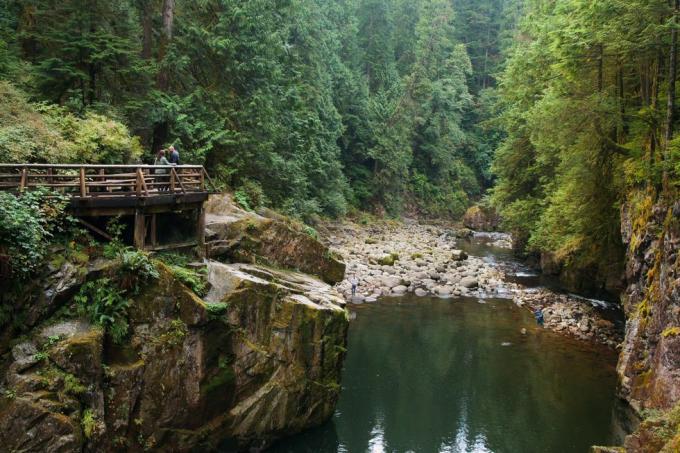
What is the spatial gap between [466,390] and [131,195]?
1424cm

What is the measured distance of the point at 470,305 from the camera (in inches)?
1220

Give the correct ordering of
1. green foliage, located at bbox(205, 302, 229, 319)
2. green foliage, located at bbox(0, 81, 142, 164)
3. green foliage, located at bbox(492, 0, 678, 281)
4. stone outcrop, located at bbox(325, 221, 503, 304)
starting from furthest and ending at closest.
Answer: stone outcrop, located at bbox(325, 221, 503, 304), green foliage, located at bbox(492, 0, 678, 281), green foliage, located at bbox(0, 81, 142, 164), green foliage, located at bbox(205, 302, 229, 319)

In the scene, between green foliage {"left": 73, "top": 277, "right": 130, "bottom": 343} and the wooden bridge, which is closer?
green foliage {"left": 73, "top": 277, "right": 130, "bottom": 343}

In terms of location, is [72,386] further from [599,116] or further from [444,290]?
[444,290]


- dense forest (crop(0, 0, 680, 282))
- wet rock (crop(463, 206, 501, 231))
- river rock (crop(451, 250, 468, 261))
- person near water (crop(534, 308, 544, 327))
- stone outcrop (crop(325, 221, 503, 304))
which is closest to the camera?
dense forest (crop(0, 0, 680, 282))

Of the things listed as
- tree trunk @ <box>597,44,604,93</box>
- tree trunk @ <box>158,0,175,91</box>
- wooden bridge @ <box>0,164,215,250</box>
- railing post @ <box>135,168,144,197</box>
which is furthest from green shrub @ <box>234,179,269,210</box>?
tree trunk @ <box>597,44,604,93</box>

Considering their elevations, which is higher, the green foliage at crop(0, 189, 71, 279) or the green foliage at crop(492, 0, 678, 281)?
the green foliage at crop(492, 0, 678, 281)

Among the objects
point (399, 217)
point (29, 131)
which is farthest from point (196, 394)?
point (399, 217)

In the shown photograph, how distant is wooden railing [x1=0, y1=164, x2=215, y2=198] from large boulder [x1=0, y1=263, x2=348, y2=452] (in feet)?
8.44

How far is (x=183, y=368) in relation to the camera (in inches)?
546

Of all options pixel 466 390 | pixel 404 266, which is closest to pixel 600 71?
pixel 466 390

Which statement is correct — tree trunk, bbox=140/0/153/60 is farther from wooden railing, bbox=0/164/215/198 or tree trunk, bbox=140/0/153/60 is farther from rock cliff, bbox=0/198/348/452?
rock cliff, bbox=0/198/348/452

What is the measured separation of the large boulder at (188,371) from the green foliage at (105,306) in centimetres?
23

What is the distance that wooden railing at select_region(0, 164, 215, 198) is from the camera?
1275 cm
